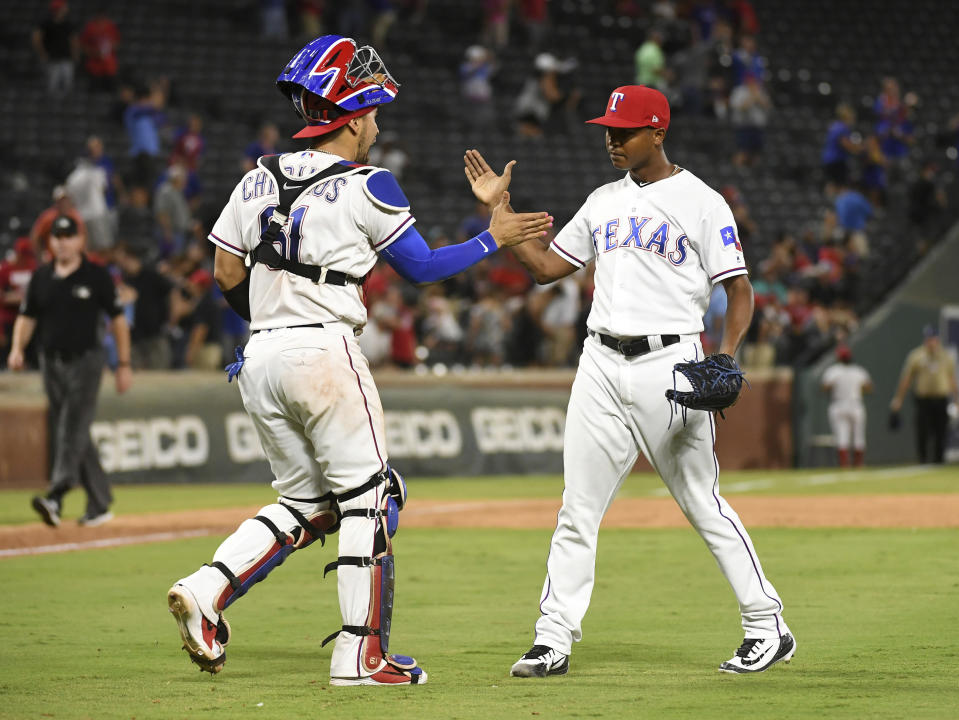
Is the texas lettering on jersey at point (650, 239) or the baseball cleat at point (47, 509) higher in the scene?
the texas lettering on jersey at point (650, 239)

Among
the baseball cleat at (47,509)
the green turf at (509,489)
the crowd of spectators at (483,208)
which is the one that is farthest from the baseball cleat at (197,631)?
the crowd of spectators at (483,208)

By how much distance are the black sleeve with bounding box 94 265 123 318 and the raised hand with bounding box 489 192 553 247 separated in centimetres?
654

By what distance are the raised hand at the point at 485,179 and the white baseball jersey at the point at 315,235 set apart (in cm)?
43

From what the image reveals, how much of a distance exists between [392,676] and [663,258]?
6.26ft

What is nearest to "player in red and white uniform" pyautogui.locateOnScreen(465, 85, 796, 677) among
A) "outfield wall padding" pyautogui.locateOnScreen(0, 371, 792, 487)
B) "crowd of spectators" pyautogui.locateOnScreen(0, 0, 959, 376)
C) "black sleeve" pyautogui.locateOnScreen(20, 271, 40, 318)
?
"black sleeve" pyautogui.locateOnScreen(20, 271, 40, 318)

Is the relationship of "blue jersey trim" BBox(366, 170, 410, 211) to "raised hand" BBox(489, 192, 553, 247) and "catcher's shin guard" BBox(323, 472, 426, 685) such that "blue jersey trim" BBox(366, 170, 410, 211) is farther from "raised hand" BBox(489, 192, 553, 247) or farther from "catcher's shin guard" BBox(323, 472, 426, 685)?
"catcher's shin guard" BBox(323, 472, 426, 685)

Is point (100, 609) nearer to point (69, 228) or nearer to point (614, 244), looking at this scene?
point (614, 244)

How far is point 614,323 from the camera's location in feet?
19.6

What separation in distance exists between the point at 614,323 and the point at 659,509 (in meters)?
8.20

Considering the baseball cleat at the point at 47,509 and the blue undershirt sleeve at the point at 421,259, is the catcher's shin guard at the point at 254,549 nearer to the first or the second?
the blue undershirt sleeve at the point at 421,259

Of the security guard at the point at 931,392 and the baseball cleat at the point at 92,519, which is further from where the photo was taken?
the security guard at the point at 931,392

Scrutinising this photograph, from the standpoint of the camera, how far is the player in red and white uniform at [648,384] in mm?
5961

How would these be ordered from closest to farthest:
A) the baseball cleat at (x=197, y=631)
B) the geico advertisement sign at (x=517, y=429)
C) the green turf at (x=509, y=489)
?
1. the baseball cleat at (x=197, y=631)
2. the green turf at (x=509, y=489)
3. the geico advertisement sign at (x=517, y=429)

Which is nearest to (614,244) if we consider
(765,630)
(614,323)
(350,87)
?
(614,323)
